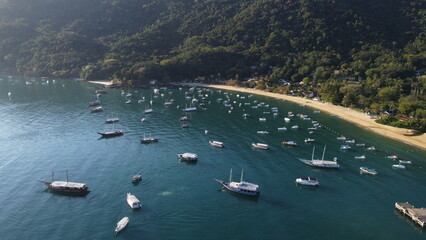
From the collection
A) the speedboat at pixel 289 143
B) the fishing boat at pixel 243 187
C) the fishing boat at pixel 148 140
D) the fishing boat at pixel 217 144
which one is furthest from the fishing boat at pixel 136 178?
the speedboat at pixel 289 143

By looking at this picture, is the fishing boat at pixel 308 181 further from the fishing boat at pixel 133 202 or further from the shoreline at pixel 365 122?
the shoreline at pixel 365 122

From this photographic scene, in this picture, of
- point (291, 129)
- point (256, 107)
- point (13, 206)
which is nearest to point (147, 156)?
point (13, 206)

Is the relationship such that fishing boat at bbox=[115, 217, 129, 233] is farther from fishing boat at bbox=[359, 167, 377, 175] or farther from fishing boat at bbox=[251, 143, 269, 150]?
fishing boat at bbox=[359, 167, 377, 175]

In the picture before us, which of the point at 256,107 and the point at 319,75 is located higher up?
the point at 319,75

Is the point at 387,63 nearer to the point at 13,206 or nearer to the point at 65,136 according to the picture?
the point at 65,136

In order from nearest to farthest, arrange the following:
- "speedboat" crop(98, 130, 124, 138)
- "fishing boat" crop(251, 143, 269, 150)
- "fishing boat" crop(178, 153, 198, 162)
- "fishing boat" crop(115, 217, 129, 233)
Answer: "fishing boat" crop(115, 217, 129, 233), "fishing boat" crop(178, 153, 198, 162), "fishing boat" crop(251, 143, 269, 150), "speedboat" crop(98, 130, 124, 138)

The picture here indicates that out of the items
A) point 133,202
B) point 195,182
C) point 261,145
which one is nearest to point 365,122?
point 261,145

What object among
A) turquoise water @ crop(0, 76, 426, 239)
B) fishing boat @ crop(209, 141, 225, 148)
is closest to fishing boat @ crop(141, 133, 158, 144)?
turquoise water @ crop(0, 76, 426, 239)
